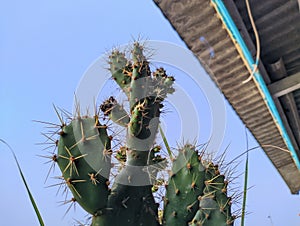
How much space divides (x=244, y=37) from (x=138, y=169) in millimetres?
478

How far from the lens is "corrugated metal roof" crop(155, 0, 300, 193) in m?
0.83

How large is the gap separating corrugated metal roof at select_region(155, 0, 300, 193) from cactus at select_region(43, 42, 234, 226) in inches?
6.3

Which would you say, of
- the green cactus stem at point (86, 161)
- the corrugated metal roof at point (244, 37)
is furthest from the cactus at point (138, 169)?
the corrugated metal roof at point (244, 37)

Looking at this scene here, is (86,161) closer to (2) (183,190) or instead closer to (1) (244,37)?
(2) (183,190)

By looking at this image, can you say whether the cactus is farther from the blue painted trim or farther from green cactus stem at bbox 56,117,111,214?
the blue painted trim

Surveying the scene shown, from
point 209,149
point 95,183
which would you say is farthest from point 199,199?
point 95,183

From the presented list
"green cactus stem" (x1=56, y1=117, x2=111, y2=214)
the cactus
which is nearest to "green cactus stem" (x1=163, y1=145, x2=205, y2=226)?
the cactus

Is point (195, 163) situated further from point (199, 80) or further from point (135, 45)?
point (135, 45)

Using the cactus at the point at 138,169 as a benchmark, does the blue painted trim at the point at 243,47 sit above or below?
above

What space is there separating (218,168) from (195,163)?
0.39 ft

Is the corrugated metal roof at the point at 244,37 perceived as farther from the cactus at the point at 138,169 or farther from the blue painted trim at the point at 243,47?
the cactus at the point at 138,169

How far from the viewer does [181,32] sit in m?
0.88

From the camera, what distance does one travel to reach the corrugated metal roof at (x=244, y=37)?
826mm

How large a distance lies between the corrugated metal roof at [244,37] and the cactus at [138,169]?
0.53 ft
